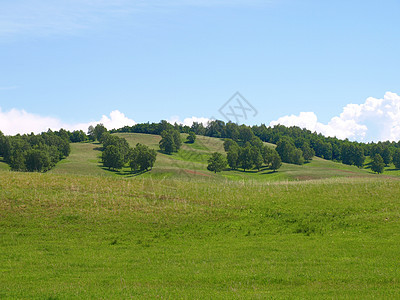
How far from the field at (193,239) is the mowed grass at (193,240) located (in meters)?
0.08

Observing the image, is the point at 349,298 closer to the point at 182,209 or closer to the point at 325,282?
the point at 325,282

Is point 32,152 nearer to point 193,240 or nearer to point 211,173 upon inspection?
point 211,173

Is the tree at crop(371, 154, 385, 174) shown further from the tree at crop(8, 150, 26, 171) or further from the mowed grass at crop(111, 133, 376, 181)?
the tree at crop(8, 150, 26, 171)

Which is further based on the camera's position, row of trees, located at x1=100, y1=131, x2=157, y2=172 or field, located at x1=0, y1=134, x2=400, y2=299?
row of trees, located at x1=100, y1=131, x2=157, y2=172

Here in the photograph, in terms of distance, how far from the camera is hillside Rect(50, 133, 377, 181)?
321 feet

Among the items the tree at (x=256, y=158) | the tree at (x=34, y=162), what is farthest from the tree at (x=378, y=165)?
the tree at (x=34, y=162)

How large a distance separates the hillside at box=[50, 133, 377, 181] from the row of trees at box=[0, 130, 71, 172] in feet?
11.3

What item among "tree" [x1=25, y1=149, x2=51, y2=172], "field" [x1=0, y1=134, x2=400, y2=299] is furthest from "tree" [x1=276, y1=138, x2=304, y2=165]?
"field" [x1=0, y1=134, x2=400, y2=299]

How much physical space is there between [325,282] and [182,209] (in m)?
20.1

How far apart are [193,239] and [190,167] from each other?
317 ft

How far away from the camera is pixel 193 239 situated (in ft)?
85.5

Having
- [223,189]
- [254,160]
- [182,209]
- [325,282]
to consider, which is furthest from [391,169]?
[325,282]

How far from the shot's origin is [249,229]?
29.3 meters

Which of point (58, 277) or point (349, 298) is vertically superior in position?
point (349, 298)
